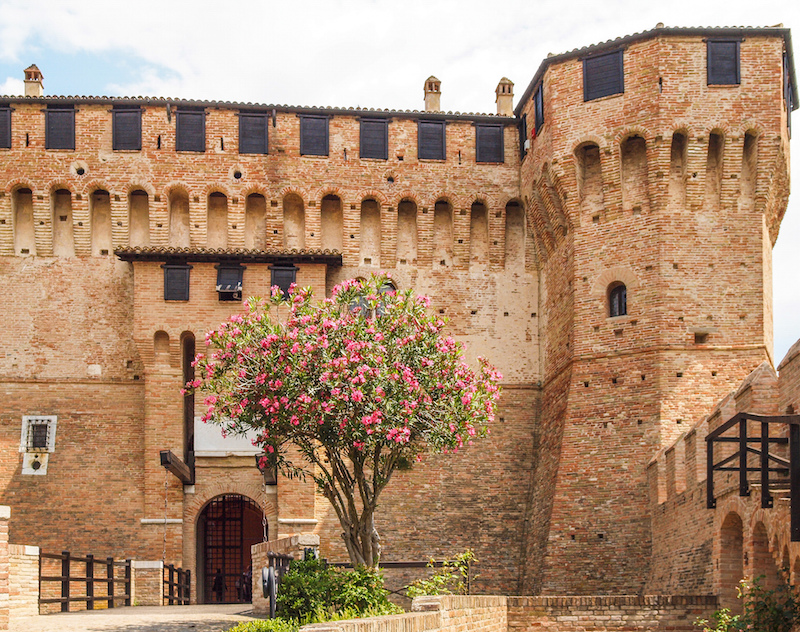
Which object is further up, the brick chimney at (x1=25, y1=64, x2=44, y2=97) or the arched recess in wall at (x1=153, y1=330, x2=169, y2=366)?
the brick chimney at (x1=25, y1=64, x2=44, y2=97)

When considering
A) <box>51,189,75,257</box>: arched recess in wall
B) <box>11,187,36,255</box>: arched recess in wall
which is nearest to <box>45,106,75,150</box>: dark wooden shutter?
<box>51,189,75,257</box>: arched recess in wall

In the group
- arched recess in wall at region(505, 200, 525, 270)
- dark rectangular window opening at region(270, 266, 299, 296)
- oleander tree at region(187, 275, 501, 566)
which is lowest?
oleander tree at region(187, 275, 501, 566)

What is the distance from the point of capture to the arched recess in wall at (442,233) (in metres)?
31.4

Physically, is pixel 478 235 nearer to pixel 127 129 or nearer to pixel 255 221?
pixel 255 221

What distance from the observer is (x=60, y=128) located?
30.8 metres

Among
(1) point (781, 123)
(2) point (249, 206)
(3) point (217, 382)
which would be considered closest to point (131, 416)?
(2) point (249, 206)

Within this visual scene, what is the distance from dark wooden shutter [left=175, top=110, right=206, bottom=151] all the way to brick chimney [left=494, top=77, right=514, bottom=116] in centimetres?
785

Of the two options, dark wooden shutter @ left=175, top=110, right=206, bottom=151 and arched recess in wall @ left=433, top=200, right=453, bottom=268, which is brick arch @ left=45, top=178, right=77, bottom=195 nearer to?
dark wooden shutter @ left=175, top=110, right=206, bottom=151

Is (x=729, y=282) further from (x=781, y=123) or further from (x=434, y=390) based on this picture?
(x=434, y=390)

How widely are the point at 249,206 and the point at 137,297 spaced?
12.5ft

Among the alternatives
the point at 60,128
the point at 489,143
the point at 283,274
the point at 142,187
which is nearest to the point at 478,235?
the point at 489,143

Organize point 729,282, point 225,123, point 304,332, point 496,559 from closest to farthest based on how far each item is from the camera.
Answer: point 304,332
point 729,282
point 496,559
point 225,123

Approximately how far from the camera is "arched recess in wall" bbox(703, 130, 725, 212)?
88.7 feet

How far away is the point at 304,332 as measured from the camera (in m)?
19.9
